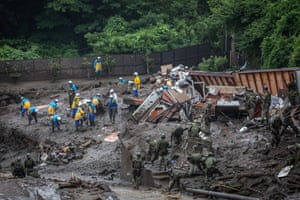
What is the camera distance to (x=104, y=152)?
101 ft

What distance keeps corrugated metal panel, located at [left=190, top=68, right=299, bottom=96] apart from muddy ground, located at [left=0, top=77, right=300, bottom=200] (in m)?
2.71

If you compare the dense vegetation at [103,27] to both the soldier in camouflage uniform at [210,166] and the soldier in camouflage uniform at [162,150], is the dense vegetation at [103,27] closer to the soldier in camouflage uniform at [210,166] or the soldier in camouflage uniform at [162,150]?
the soldier in camouflage uniform at [162,150]

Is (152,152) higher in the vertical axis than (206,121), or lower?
lower

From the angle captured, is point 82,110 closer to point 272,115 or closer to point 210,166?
point 272,115

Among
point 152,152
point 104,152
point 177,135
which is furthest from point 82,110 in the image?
point 152,152

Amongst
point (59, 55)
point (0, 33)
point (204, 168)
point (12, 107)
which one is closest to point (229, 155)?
point (204, 168)

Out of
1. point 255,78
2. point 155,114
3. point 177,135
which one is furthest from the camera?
point 255,78

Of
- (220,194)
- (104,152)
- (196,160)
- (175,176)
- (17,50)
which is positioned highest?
(17,50)

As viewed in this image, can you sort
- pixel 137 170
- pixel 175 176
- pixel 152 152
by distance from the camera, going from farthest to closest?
1. pixel 152 152
2. pixel 137 170
3. pixel 175 176

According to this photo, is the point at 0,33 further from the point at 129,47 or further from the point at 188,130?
the point at 188,130

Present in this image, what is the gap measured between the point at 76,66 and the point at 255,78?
1599 centimetres

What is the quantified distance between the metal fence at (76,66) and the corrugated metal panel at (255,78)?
1125cm

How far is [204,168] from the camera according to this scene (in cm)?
2384

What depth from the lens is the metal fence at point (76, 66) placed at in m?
44.1
